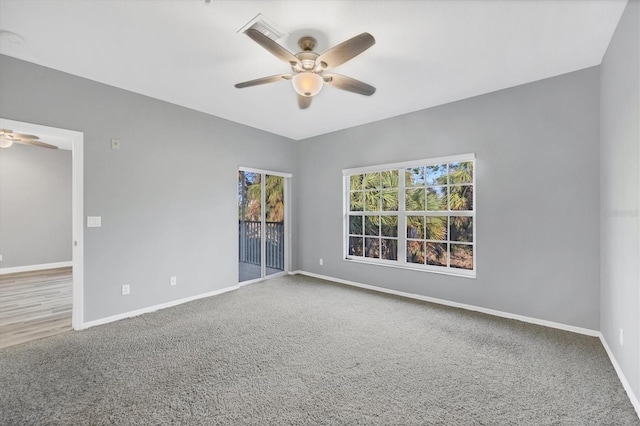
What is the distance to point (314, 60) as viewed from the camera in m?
2.42

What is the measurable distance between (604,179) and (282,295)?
398cm

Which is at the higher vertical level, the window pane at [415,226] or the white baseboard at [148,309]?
the window pane at [415,226]

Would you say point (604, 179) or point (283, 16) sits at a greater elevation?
point (283, 16)

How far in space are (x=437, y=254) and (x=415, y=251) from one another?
321 mm

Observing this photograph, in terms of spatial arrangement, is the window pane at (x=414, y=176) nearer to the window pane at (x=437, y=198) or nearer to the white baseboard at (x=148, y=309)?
the window pane at (x=437, y=198)

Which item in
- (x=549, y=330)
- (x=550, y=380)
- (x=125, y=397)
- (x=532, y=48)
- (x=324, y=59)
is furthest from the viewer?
(x=549, y=330)

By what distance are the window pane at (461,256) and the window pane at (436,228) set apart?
202 mm

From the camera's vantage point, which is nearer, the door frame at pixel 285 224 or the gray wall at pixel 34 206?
the door frame at pixel 285 224

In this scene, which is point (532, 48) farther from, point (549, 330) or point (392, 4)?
point (549, 330)

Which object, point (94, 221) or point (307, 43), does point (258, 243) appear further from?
point (307, 43)

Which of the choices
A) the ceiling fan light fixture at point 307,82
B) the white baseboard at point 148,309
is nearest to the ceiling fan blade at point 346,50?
the ceiling fan light fixture at point 307,82

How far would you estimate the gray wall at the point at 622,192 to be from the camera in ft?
6.12

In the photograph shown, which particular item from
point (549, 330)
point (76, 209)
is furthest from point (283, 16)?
point (549, 330)

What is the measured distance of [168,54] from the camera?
2623 mm
